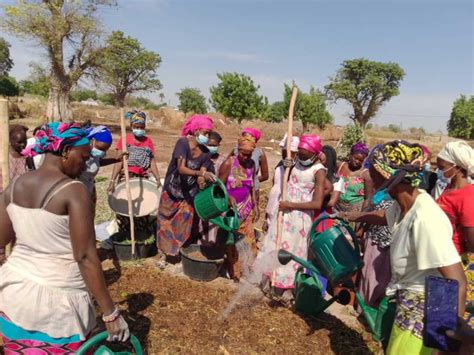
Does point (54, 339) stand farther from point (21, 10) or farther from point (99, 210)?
point (21, 10)

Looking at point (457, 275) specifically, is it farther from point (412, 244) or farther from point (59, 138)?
point (59, 138)

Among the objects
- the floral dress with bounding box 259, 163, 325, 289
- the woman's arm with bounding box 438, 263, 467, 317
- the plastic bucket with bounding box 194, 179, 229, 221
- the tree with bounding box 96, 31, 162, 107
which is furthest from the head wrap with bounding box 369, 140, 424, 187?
the tree with bounding box 96, 31, 162, 107

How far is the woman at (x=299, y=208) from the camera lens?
367 centimetres

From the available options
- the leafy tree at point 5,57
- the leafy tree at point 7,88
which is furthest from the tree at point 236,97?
the leafy tree at point 5,57

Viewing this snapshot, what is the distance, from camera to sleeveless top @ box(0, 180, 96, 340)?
1.76m

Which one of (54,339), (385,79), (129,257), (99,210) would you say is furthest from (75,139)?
(385,79)

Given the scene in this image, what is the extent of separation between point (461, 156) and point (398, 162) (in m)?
1.27

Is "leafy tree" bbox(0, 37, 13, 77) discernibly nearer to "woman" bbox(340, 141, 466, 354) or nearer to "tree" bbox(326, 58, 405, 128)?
"tree" bbox(326, 58, 405, 128)

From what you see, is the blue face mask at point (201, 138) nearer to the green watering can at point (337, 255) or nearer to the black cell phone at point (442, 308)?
the green watering can at point (337, 255)

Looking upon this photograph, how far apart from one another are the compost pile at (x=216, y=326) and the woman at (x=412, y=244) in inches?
54.4

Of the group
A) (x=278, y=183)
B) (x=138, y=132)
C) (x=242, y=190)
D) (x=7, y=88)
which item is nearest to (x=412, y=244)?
(x=278, y=183)

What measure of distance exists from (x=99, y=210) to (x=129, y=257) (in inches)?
104

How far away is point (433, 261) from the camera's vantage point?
1.70 m

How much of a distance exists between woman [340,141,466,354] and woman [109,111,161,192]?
12.0ft
